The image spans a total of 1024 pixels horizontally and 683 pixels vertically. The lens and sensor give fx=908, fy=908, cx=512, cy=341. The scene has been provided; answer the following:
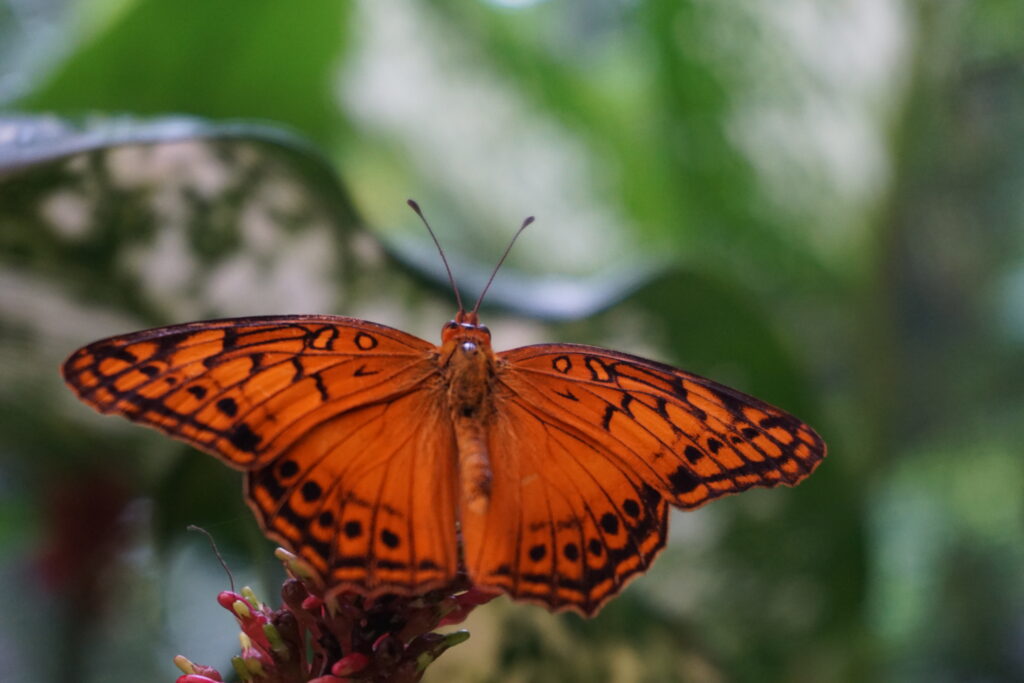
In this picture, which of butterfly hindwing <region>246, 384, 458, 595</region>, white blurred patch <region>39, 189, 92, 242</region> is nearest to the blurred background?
white blurred patch <region>39, 189, 92, 242</region>

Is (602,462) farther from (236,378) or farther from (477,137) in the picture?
(477,137)

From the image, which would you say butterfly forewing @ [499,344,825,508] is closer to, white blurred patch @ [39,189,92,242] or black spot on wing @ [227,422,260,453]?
black spot on wing @ [227,422,260,453]

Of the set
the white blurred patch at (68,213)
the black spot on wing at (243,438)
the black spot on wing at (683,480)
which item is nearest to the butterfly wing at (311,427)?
the black spot on wing at (243,438)

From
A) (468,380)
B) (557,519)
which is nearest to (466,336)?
(468,380)

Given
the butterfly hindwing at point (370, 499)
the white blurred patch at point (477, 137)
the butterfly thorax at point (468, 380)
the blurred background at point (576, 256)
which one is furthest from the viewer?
the white blurred patch at point (477, 137)

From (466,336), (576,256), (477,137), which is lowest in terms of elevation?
(466,336)

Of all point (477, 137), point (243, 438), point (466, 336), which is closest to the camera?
point (243, 438)

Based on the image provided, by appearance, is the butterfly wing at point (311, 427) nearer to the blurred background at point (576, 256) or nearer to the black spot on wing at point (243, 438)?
the black spot on wing at point (243, 438)
